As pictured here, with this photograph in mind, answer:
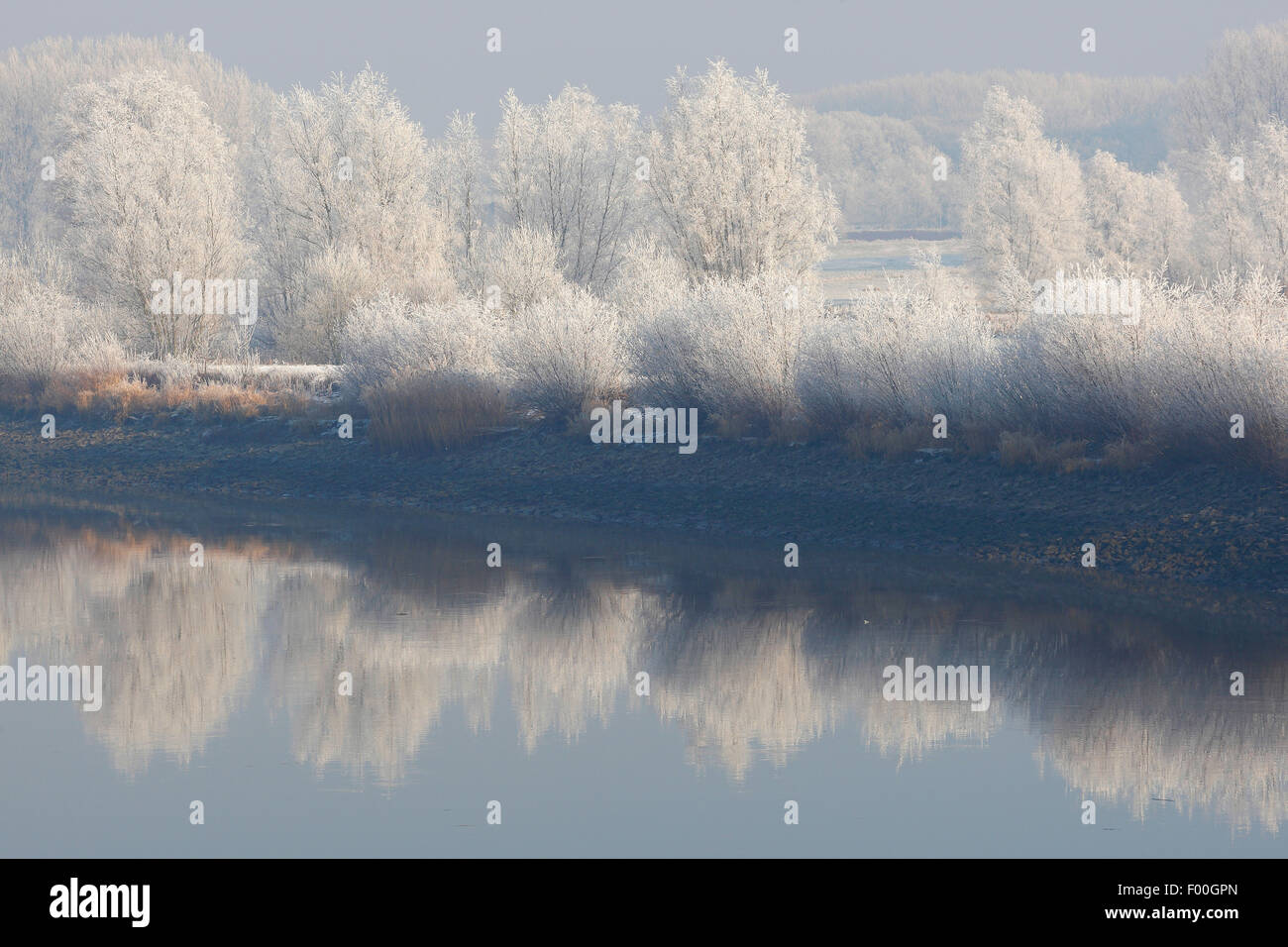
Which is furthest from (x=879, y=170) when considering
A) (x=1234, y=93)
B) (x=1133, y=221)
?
(x=1133, y=221)

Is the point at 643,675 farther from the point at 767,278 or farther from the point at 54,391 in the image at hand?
the point at 54,391

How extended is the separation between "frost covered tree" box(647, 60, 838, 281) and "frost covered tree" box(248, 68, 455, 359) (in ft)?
27.4

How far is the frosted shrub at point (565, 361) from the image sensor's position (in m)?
26.3

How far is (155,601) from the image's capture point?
17156mm

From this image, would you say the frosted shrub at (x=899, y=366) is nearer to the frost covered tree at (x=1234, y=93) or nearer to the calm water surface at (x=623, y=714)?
the calm water surface at (x=623, y=714)

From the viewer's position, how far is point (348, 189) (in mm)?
47094

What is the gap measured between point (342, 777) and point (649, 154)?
3507cm

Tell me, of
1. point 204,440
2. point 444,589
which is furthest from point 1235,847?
point 204,440

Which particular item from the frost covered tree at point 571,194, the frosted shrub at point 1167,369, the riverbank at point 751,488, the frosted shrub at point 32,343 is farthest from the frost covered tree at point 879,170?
the frosted shrub at point 1167,369

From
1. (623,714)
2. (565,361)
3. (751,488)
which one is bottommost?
(623,714)

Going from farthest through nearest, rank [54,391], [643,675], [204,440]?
[54,391]
[204,440]
[643,675]

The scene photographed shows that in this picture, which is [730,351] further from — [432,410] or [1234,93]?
[1234,93]

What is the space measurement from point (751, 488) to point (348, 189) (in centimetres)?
2854

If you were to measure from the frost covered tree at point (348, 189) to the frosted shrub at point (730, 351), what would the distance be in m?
20.6
